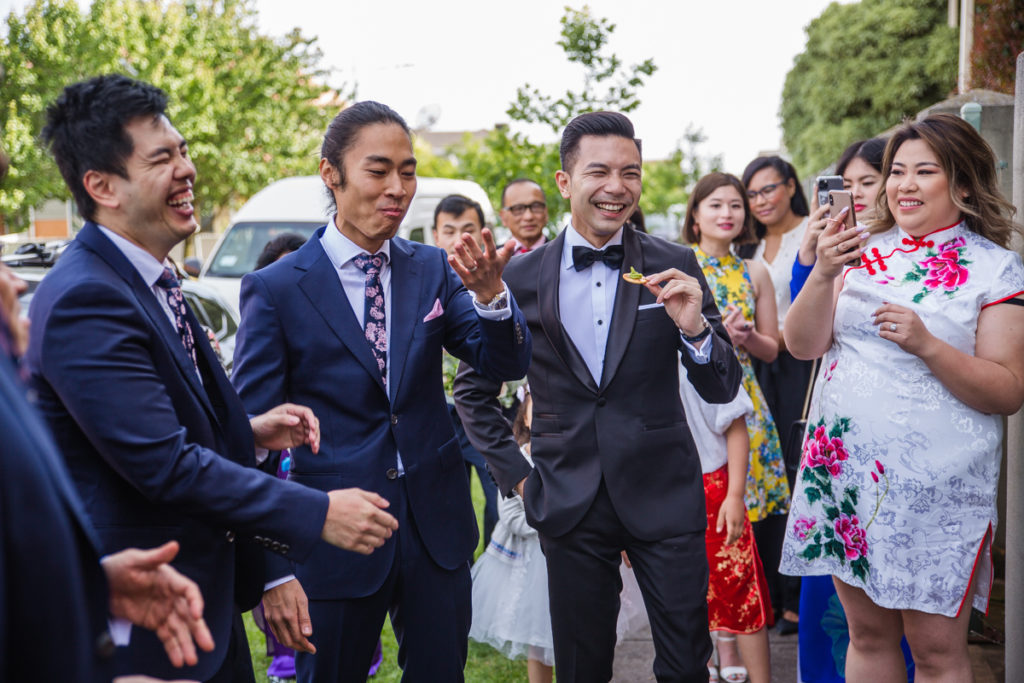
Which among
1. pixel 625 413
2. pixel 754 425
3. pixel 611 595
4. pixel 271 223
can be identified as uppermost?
pixel 271 223

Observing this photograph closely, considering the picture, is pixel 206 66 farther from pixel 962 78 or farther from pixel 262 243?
pixel 962 78

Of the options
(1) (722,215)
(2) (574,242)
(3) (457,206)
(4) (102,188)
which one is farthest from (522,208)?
(4) (102,188)

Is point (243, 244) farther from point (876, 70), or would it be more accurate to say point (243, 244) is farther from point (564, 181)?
point (876, 70)

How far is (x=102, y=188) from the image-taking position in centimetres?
213

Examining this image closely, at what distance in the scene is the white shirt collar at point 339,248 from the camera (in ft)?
9.48

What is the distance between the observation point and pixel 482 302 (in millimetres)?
2736

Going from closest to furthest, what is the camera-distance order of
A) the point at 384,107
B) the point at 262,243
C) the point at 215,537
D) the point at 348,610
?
the point at 215,537 < the point at 348,610 < the point at 384,107 < the point at 262,243

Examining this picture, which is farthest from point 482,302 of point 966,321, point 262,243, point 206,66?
point 206,66

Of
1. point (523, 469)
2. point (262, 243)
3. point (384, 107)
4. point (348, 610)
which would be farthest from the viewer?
point (262, 243)

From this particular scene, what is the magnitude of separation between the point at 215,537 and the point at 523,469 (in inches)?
51.8

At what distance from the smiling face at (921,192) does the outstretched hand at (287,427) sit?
87.0 inches

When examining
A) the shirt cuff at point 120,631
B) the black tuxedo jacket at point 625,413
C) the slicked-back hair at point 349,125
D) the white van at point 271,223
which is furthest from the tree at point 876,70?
the shirt cuff at point 120,631

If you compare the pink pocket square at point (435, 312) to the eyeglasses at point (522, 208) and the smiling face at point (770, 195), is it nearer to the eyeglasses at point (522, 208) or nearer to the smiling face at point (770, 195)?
the eyeglasses at point (522, 208)

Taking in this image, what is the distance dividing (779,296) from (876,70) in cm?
1453
